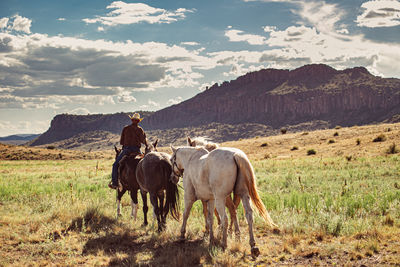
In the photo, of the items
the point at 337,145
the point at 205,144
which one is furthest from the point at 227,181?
the point at 337,145

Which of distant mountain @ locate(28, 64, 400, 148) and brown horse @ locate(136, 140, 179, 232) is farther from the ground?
distant mountain @ locate(28, 64, 400, 148)

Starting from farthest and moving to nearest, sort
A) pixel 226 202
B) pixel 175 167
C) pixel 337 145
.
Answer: pixel 337 145, pixel 175 167, pixel 226 202

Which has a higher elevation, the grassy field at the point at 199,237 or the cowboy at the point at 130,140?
the cowboy at the point at 130,140

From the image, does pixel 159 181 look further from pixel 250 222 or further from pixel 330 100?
pixel 330 100

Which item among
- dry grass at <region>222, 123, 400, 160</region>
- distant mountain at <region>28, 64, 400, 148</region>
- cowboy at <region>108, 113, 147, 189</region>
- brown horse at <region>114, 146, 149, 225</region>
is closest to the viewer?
brown horse at <region>114, 146, 149, 225</region>

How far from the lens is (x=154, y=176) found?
25.6 ft

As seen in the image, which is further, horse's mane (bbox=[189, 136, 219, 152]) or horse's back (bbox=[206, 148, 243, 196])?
horse's mane (bbox=[189, 136, 219, 152])

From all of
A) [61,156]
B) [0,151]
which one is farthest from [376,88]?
[0,151]

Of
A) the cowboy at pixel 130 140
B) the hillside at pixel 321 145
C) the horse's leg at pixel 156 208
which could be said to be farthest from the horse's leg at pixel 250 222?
the hillside at pixel 321 145

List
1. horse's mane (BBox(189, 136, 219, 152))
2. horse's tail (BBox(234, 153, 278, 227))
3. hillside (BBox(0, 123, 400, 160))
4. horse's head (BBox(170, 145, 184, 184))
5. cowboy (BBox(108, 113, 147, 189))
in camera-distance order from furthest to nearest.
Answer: hillside (BBox(0, 123, 400, 160)) → cowboy (BBox(108, 113, 147, 189)) → horse's mane (BBox(189, 136, 219, 152)) → horse's head (BBox(170, 145, 184, 184)) → horse's tail (BBox(234, 153, 278, 227))

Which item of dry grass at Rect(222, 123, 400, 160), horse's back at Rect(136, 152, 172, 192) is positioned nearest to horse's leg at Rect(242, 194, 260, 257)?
horse's back at Rect(136, 152, 172, 192)

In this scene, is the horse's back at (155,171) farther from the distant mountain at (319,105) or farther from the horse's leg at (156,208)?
the distant mountain at (319,105)

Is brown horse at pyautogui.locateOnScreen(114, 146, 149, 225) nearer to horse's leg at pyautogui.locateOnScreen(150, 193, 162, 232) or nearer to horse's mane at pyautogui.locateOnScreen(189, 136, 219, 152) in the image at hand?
horse's leg at pyautogui.locateOnScreen(150, 193, 162, 232)

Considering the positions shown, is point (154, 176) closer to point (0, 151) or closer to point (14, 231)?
point (14, 231)
